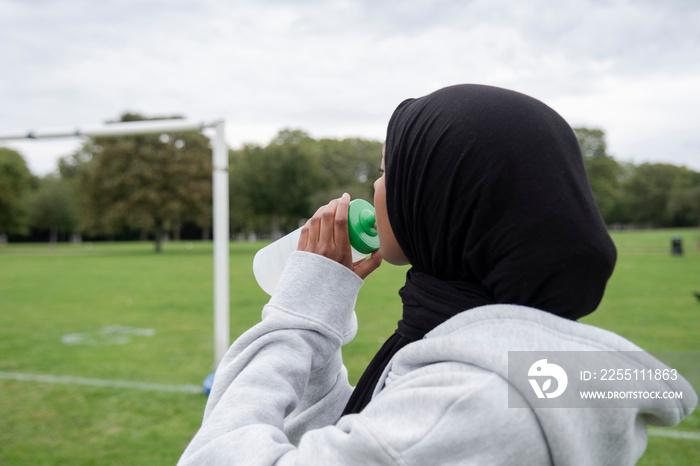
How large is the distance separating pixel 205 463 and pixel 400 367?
1.26ft

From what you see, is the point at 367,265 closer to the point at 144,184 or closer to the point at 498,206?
the point at 498,206

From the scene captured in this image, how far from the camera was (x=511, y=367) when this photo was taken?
2.73ft

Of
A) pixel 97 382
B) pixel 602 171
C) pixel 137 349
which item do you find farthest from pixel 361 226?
pixel 602 171

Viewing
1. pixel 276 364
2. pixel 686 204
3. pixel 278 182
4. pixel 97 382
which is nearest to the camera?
pixel 276 364

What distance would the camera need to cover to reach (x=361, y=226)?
4.26 feet

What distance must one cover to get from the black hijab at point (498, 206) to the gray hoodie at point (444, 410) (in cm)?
7

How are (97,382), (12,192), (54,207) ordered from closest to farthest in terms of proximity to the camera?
(97,382) → (12,192) → (54,207)

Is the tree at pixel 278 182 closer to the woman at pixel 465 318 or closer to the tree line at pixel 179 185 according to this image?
the tree line at pixel 179 185

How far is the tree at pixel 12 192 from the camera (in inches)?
2020

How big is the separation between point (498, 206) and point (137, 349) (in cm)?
800

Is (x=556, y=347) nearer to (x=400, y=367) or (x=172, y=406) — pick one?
(x=400, y=367)

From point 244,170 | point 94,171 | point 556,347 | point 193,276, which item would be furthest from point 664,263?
point 94,171

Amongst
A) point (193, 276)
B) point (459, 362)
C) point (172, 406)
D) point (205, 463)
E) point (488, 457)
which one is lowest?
point (193, 276)

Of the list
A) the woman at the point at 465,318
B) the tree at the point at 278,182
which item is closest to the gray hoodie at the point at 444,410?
the woman at the point at 465,318
